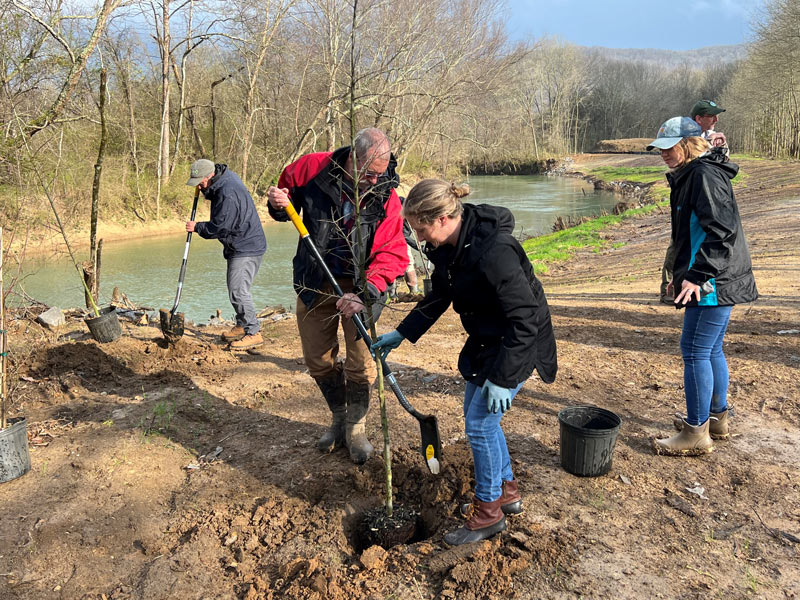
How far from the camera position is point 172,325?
618 cm

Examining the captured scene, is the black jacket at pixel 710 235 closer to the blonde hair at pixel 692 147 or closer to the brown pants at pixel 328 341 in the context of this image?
the blonde hair at pixel 692 147

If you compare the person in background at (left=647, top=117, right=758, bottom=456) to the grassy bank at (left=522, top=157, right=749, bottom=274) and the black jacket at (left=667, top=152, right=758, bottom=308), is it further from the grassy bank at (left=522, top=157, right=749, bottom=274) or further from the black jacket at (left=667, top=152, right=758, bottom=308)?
the grassy bank at (left=522, top=157, right=749, bottom=274)

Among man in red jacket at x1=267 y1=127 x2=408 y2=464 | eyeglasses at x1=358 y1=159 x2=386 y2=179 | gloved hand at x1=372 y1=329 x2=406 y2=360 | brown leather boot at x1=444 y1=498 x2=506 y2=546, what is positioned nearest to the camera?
brown leather boot at x1=444 y1=498 x2=506 y2=546

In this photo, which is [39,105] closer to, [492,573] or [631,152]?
[492,573]

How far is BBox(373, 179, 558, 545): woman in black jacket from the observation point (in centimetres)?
237

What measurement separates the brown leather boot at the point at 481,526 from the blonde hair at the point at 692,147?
2.18 metres

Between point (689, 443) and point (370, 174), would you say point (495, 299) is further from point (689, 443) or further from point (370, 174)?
point (689, 443)

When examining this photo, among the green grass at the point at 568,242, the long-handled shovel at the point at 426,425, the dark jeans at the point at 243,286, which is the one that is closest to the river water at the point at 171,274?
the green grass at the point at 568,242

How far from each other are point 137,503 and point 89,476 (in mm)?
510

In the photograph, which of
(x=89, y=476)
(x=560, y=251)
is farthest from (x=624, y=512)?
(x=560, y=251)

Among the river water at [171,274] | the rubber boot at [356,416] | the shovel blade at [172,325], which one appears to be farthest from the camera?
the river water at [171,274]

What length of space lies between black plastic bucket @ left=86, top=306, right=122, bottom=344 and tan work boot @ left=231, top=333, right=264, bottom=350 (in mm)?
1443

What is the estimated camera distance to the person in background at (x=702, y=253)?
305 centimetres

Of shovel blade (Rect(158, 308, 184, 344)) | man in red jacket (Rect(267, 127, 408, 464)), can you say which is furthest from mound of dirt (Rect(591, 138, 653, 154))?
man in red jacket (Rect(267, 127, 408, 464))
